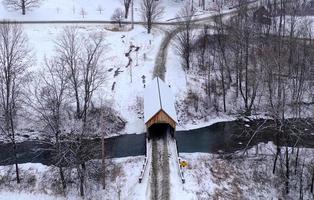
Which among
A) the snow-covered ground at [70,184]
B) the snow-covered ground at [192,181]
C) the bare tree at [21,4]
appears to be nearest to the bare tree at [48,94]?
the snow-covered ground at [70,184]

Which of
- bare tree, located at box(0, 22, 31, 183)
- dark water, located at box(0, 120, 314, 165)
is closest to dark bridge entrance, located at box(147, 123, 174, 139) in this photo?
dark water, located at box(0, 120, 314, 165)

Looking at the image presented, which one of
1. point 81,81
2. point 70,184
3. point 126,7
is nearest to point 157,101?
point 81,81

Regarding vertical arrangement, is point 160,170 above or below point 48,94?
below

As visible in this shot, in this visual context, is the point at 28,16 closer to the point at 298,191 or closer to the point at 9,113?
the point at 9,113

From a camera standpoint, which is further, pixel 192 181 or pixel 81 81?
pixel 81 81

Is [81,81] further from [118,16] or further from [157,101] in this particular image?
[118,16]

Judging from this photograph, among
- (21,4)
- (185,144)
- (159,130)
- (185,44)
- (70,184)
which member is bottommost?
(70,184)

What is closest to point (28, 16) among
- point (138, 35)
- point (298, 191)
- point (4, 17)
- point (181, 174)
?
point (4, 17)

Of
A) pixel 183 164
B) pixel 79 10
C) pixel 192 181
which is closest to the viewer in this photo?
pixel 192 181
